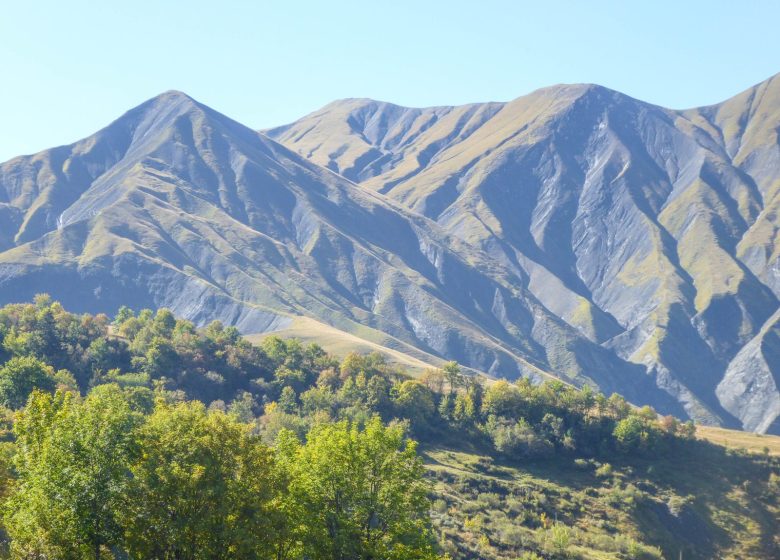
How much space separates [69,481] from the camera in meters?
26.9

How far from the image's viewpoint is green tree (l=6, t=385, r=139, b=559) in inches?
1048

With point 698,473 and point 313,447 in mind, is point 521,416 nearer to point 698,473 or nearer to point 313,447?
point 698,473

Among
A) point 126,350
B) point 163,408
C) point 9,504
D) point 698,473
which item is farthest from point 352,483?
point 126,350

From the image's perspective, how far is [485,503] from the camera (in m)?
87.6

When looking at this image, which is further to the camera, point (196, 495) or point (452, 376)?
point (452, 376)

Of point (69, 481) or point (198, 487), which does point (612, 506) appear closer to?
point (198, 487)

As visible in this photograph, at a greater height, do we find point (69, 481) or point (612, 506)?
point (69, 481)

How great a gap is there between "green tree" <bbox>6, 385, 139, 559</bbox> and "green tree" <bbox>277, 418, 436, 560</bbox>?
7801 millimetres

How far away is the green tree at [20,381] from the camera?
286ft

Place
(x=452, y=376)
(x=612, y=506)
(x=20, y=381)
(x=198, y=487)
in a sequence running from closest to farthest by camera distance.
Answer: (x=198, y=487)
(x=20, y=381)
(x=612, y=506)
(x=452, y=376)

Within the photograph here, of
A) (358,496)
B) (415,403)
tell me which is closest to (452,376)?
(415,403)

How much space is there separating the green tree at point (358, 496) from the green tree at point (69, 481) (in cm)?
780

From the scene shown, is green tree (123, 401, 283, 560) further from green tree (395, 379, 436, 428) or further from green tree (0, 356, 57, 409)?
green tree (395, 379, 436, 428)

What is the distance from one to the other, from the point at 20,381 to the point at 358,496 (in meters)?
69.8
